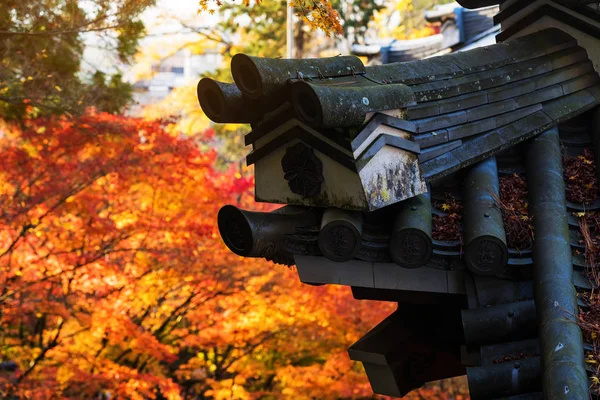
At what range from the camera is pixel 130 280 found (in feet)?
47.2

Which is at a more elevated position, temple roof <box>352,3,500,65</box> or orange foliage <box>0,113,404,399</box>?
temple roof <box>352,3,500,65</box>

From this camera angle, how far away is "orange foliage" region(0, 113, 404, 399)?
1302 centimetres

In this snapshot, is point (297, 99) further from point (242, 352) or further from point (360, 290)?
point (242, 352)

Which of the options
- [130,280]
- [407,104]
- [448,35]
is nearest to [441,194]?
[407,104]

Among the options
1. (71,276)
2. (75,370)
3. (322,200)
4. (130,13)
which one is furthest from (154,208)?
(322,200)


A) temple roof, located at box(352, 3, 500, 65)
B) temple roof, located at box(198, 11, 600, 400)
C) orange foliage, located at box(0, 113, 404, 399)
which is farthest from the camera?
temple roof, located at box(352, 3, 500, 65)

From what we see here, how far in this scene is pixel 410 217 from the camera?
5.45 meters

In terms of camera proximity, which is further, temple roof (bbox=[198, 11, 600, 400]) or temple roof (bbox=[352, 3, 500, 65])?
temple roof (bbox=[352, 3, 500, 65])

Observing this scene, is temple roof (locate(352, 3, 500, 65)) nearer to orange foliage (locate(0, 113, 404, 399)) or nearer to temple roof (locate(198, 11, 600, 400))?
orange foliage (locate(0, 113, 404, 399))

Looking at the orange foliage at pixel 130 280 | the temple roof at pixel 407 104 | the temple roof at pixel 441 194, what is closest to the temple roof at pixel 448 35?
the orange foliage at pixel 130 280

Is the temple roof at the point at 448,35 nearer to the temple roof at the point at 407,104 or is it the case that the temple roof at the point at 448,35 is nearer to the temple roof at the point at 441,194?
the temple roof at the point at 407,104

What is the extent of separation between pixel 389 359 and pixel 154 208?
9.08 metres

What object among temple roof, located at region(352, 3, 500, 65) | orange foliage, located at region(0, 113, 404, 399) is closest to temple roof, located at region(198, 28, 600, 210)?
orange foliage, located at region(0, 113, 404, 399)

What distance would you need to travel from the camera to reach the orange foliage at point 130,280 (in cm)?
1302
